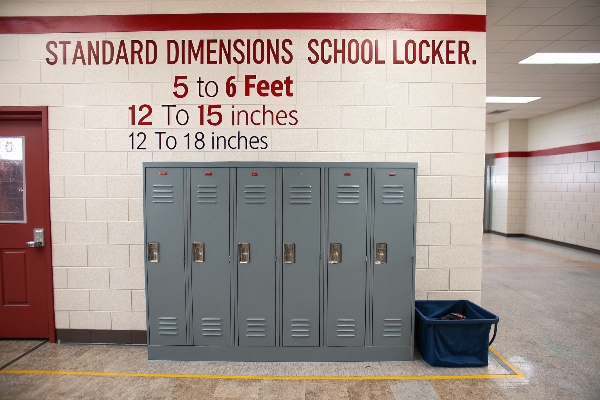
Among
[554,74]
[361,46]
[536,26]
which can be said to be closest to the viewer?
[361,46]

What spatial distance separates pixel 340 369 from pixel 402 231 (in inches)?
52.1

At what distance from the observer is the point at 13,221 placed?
3.74m

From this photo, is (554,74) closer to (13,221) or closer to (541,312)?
(541,312)

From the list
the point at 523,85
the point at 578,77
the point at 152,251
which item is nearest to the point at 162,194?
the point at 152,251

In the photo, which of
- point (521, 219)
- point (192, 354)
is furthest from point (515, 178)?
point (192, 354)

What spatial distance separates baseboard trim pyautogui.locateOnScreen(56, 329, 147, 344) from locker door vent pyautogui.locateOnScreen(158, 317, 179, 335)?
1.71ft

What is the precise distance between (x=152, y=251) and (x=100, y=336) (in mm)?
1219

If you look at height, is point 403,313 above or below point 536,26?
below

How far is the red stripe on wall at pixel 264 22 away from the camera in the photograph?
3.57m

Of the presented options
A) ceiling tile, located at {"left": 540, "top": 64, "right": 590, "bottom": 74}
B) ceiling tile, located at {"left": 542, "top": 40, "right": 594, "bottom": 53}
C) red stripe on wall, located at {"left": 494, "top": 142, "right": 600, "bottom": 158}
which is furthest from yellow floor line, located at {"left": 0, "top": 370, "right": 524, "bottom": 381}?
red stripe on wall, located at {"left": 494, "top": 142, "right": 600, "bottom": 158}

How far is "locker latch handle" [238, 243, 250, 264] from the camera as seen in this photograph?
10.6 ft

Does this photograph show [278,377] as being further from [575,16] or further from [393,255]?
[575,16]

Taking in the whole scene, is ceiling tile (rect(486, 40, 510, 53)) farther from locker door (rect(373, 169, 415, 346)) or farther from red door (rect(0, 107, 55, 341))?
red door (rect(0, 107, 55, 341))

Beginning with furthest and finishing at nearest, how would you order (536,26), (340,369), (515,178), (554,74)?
(515,178), (554,74), (536,26), (340,369)
